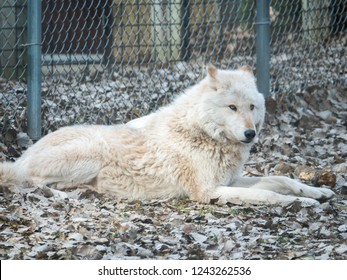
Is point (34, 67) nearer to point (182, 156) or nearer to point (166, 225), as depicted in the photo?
point (182, 156)

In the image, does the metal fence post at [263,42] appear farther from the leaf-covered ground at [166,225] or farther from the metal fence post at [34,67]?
the metal fence post at [34,67]

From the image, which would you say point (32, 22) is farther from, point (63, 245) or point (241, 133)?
point (63, 245)

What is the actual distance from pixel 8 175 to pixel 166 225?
1325 mm

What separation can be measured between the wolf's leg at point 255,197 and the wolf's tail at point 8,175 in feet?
4.76

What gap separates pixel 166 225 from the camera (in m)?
4.81

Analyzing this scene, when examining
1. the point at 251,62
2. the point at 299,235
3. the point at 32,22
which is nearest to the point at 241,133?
the point at 299,235

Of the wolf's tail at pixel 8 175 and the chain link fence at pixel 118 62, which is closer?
the wolf's tail at pixel 8 175

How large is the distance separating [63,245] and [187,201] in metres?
1.61

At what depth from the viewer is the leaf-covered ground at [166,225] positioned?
420cm

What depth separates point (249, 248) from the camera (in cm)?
432

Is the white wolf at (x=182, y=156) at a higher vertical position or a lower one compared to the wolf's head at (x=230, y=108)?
lower

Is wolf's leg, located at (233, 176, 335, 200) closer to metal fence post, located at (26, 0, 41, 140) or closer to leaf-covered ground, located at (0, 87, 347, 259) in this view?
leaf-covered ground, located at (0, 87, 347, 259)

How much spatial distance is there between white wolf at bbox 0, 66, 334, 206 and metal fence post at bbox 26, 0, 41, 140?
2.58 feet

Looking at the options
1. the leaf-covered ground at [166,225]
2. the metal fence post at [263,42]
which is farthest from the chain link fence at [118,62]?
the leaf-covered ground at [166,225]
